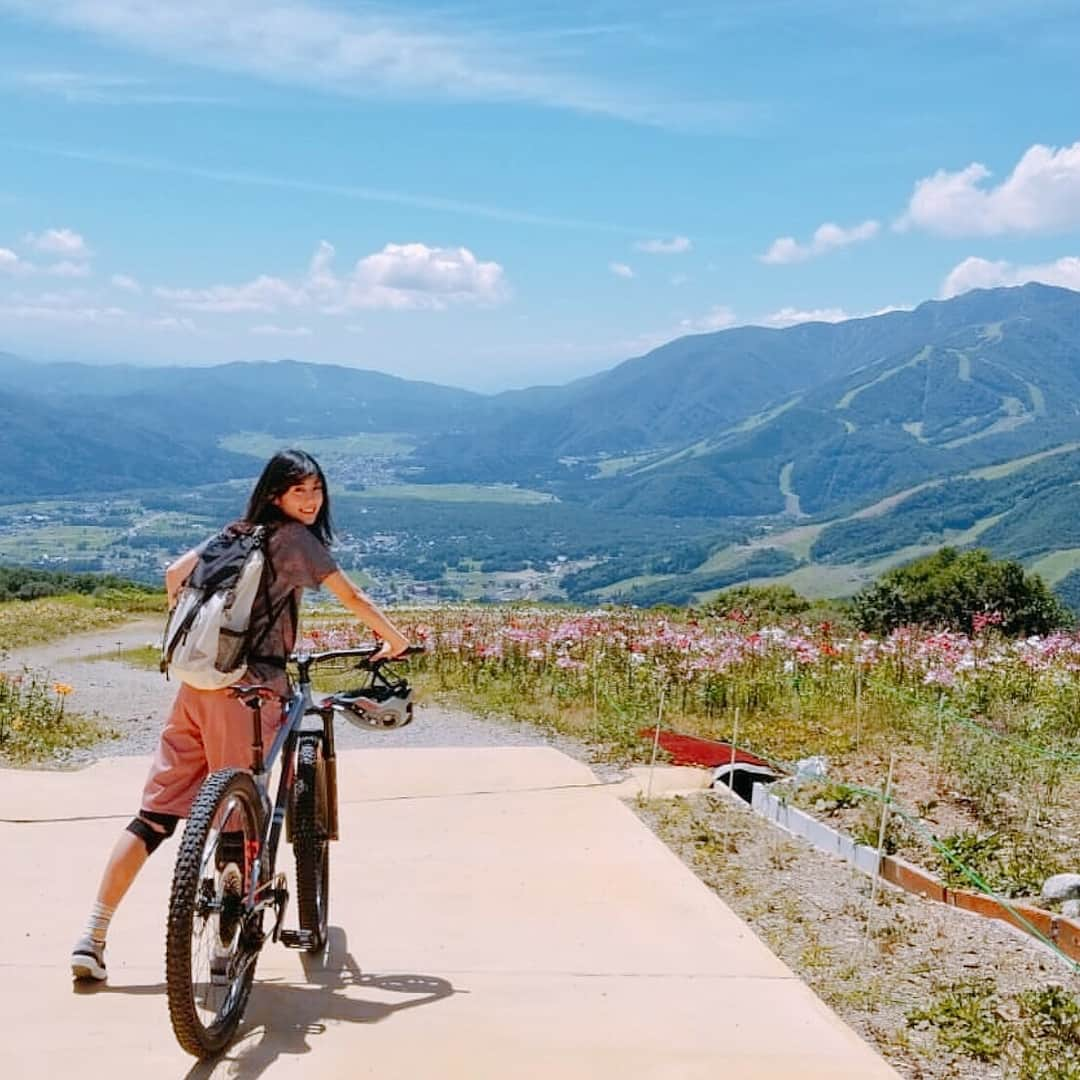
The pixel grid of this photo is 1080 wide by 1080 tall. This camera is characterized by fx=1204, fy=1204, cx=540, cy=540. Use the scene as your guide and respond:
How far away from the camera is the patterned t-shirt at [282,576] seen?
154 inches

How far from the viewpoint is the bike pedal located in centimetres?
394

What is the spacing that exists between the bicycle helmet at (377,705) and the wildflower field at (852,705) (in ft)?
9.55

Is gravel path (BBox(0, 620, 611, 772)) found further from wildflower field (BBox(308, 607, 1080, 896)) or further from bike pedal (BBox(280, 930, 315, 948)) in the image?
bike pedal (BBox(280, 930, 315, 948))

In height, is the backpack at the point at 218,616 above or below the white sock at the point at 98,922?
above

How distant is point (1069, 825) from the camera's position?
21.1 feet

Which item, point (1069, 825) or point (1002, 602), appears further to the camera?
point (1002, 602)

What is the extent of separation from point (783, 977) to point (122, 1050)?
226 centimetres

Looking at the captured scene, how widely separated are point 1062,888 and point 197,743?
3.69m

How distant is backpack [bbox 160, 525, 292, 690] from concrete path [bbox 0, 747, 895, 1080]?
1041 mm

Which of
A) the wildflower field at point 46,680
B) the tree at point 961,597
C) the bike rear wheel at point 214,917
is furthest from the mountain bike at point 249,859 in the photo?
the tree at point 961,597

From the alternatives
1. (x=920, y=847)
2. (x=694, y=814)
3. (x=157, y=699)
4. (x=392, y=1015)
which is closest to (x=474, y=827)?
(x=694, y=814)

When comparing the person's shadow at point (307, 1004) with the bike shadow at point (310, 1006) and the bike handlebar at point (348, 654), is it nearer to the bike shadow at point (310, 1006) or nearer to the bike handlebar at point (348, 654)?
the bike shadow at point (310, 1006)

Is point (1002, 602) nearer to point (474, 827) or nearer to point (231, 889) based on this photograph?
point (474, 827)

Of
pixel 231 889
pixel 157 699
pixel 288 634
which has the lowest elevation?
pixel 157 699
